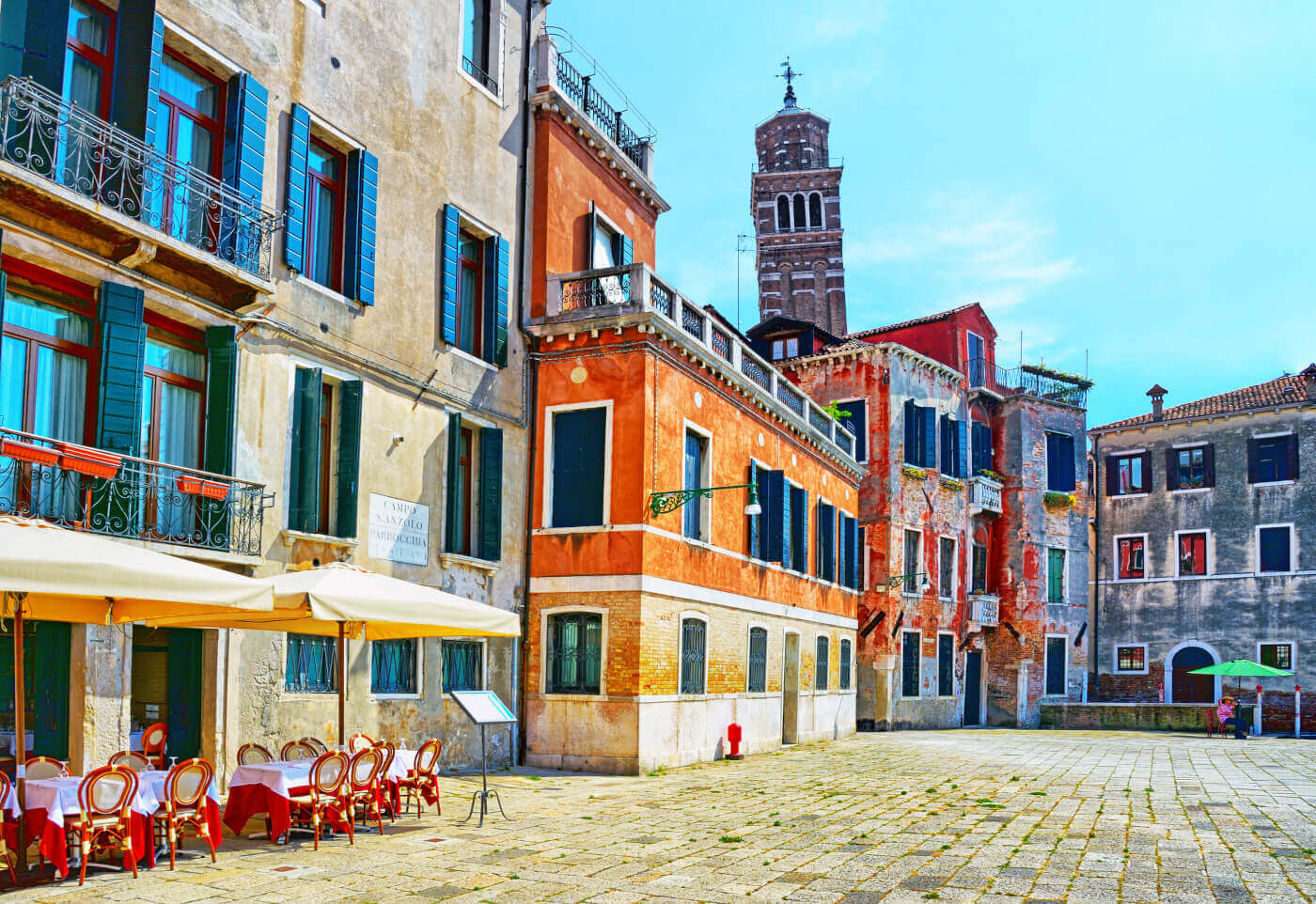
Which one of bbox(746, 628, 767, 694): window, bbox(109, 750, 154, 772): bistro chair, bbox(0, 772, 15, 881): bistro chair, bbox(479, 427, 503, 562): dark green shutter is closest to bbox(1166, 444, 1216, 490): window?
bbox(746, 628, 767, 694): window

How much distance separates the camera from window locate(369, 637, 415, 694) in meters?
14.5

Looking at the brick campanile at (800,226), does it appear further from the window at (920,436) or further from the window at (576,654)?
the window at (576,654)

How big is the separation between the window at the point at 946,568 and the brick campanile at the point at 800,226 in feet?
82.1

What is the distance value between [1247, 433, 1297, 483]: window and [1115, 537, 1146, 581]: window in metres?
4.49

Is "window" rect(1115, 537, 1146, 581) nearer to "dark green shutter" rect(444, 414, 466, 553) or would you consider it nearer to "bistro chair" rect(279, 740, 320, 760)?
"dark green shutter" rect(444, 414, 466, 553)

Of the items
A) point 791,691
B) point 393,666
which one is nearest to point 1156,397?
point 791,691

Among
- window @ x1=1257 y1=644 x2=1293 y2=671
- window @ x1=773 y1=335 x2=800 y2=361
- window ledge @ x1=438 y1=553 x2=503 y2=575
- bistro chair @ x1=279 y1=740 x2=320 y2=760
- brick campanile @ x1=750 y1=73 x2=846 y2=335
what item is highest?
brick campanile @ x1=750 y1=73 x2=846 y2=335

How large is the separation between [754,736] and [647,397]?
300 inches

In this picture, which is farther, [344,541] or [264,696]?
[344,541]

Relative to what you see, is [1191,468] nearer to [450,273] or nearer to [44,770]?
[450,273]

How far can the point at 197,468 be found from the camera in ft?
39.1

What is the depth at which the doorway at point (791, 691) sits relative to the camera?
24000mm

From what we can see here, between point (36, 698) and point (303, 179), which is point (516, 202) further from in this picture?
point (36, 698)

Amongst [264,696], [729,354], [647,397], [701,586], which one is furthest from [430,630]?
[729,354]
